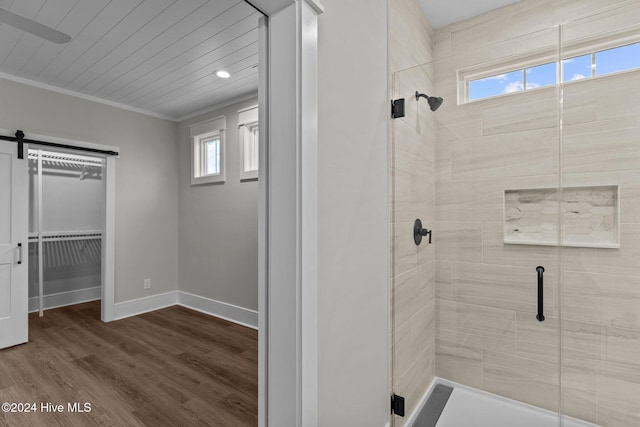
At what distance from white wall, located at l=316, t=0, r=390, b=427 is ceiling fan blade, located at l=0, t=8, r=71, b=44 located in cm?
212

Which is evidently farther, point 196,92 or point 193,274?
point 193,274

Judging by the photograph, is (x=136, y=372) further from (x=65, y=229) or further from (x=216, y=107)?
(x=65, y=229)

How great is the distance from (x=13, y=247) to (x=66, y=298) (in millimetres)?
1757

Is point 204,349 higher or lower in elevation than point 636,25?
lower

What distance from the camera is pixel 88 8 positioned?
6.41 feet

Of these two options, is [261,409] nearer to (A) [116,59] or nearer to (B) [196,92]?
(A) [116,59]

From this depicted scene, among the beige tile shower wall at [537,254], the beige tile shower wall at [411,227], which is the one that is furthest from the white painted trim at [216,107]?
the beige tile shower wall at [537,254]

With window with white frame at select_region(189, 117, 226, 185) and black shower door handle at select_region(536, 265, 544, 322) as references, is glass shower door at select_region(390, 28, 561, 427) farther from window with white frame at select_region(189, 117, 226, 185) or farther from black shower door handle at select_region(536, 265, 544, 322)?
window with white frame at select_region(189, 117, 226, 185)

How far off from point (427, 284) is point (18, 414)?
2.66m

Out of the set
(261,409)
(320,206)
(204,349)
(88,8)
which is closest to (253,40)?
(88,8)

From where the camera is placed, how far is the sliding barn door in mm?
2852

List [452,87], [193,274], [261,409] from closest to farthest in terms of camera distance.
Answer: [261,409]
[452,87]
[193,274]

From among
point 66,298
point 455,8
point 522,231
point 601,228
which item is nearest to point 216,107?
point 455,8

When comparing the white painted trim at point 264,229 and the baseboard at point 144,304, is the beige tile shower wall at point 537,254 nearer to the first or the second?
the white painted trim at point 264,229
